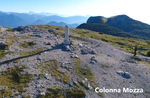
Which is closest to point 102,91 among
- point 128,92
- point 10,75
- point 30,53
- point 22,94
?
point 128,92

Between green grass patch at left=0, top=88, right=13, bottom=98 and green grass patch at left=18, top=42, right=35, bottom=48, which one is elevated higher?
green grass patch at left=18, top=42, right=35, bottom=48

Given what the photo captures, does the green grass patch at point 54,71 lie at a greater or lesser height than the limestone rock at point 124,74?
greater

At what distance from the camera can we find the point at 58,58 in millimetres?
36062

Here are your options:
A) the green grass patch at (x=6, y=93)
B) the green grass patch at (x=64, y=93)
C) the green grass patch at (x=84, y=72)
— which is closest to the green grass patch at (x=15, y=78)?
the green grass patch at (x=6, y=93)

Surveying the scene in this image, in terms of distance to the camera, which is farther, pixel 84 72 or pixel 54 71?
pixel 84 72

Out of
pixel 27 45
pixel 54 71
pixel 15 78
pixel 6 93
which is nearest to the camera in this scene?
pixel 6 93

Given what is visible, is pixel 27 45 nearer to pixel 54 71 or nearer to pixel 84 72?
pixel 54 71

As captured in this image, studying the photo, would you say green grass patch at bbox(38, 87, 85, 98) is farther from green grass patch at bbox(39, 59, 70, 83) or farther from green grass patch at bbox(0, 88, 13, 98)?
green grass patch at bbox(0, 88, 13, 98)

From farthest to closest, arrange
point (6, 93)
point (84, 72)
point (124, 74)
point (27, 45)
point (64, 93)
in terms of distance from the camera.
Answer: point (27, 45), point (124, 74), point (84, 72), point (64, 93), point (6, 93)

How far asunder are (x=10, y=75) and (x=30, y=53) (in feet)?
41.0

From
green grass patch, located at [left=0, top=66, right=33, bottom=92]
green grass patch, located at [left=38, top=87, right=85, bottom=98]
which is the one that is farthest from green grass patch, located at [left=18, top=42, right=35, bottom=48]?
green grass patch, located at [left=38, top=87, right=85, bottom=98]

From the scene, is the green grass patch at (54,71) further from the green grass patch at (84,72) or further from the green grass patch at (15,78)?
the green grass patch at (84,72)

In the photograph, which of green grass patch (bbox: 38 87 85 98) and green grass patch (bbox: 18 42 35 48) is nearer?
green grass patch (bbox: 38 87 85 98)

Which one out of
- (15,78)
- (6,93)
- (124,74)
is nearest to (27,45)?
(15,78)
